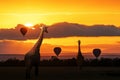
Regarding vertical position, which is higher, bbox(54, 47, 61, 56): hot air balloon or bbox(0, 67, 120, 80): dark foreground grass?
bbox(0, 67, 120, 80): dark foreground grass

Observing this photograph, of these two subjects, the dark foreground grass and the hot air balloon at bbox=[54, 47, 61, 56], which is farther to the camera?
the hot air balloon at bbox=[54, 47, 61, 56]

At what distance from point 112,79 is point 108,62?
33112mm

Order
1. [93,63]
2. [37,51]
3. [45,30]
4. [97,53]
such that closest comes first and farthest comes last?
[37,51]
[45,30]
[93,63]
[97,53]

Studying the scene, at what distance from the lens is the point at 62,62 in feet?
221

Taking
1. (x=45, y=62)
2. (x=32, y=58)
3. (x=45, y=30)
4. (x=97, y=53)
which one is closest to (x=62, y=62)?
(x=45, y=62)

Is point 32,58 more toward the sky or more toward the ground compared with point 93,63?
more toward the sky

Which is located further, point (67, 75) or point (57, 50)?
point (57, 50)

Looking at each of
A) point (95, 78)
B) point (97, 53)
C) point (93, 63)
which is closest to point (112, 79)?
point (95, 78)

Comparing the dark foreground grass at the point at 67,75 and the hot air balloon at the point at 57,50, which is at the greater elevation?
the dark foreground grass at the point at 67,75

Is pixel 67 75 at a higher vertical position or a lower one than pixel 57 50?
higher

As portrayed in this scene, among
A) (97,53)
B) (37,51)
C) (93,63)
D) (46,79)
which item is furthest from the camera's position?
(97,53)

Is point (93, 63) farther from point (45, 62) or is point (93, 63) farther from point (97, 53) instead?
point (97, 53)

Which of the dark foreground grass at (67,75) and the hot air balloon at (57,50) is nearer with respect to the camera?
the dark foreground grass at (67,75)

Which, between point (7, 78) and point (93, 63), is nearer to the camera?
point (7, 78)
